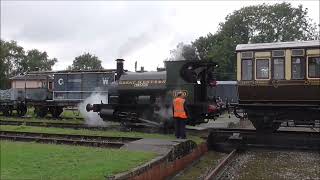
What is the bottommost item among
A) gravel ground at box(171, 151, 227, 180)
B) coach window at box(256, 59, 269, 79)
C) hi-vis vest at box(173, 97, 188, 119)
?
gravel ground at box(171, 151, 227, 180)

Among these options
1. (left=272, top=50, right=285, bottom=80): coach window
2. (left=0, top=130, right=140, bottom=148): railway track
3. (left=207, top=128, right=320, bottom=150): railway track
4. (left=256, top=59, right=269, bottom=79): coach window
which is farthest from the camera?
(left=256, top=59, right=269, bottom=79): coach window

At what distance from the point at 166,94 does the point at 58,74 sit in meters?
10.3

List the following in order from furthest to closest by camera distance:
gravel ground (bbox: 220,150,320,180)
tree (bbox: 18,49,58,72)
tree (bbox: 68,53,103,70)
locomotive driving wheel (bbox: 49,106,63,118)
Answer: tree (bbox: 68,53,103,70), tree (bbox: 18,49,58,72), locomotive driving wheel (bbox: 49,106,63,118), gravel ground (bbox: 220,150,320,180)

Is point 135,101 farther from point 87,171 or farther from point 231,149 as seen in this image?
point 87,171

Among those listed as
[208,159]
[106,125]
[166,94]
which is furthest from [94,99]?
[208,159]

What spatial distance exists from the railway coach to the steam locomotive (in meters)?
1.33

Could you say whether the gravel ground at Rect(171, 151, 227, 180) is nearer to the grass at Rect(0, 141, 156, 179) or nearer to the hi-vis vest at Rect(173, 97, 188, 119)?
the grass at Rect(0, 141, 156, 179)

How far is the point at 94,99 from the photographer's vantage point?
71.1 feet

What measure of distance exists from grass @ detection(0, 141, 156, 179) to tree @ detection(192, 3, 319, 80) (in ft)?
163

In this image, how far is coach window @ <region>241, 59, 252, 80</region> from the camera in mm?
16781

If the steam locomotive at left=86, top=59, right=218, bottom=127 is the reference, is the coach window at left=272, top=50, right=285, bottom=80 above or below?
above

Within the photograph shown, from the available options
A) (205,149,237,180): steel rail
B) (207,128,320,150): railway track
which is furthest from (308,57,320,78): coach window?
(205,149,237,180): steel rail

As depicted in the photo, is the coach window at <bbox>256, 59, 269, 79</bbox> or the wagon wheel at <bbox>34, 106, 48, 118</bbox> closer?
the coach window at <bbox>256, 59, 269, 79</bbox>

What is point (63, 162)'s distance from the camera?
965 centimetres
